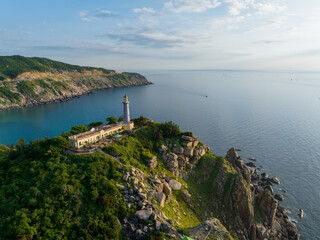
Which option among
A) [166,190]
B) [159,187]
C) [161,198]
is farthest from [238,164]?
[161,198]

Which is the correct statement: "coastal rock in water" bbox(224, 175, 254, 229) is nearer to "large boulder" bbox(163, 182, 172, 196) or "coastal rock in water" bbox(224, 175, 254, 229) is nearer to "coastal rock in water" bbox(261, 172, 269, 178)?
"large boulder" bbox(163, 182, 172, 196)

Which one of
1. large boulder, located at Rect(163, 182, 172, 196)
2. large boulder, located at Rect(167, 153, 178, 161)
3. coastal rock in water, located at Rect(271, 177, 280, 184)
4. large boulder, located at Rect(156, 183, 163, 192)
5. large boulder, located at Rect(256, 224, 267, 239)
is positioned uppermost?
large boulder, located at Rect(167, 153, 178, 161)

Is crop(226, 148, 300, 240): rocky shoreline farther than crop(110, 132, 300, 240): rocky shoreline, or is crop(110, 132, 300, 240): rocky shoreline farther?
crop(226, 148, 300, 240): rocky shoreline

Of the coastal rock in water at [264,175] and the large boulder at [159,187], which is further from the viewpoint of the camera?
the coastal rock in water at [264,175]

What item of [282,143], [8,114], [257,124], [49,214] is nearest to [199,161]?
[49,214]

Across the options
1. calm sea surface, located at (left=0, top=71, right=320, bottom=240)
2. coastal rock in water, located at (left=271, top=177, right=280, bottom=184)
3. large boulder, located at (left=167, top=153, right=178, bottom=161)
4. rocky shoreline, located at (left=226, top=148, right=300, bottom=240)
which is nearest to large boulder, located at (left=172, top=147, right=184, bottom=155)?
large boulder, located at (left=167, top=153, right=178, bottom=161)

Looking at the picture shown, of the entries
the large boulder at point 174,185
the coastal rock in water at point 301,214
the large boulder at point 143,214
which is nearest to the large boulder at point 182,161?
the large boulder at point 174,185

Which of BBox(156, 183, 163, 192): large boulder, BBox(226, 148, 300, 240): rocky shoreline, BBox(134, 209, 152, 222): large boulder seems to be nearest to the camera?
BBox(134, 209, 152, 222): large boulder

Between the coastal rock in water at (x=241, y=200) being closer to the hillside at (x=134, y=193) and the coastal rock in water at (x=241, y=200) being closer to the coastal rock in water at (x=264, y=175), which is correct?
the hillside at (x=134, y=193)
